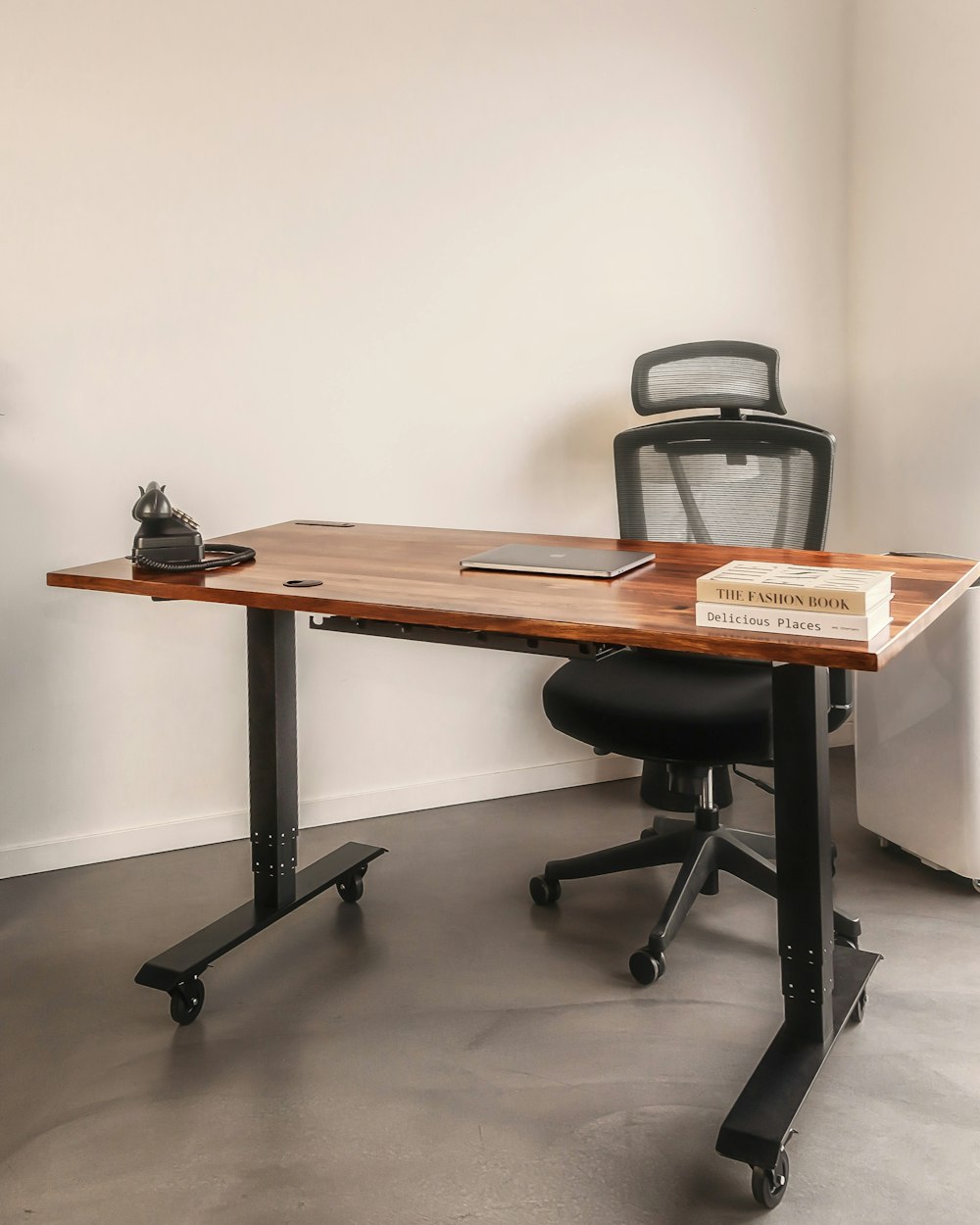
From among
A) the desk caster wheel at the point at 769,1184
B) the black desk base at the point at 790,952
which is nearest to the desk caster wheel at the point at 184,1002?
the black desk base at the point at 790,952

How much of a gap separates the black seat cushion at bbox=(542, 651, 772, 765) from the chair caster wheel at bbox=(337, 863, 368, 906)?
643 mm

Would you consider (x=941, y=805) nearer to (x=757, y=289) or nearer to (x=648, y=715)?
(x=648, y=715)

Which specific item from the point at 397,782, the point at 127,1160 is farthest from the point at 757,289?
the point at 127,1160

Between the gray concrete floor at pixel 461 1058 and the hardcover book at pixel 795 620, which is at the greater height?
the hardcover book at pixel 795 620

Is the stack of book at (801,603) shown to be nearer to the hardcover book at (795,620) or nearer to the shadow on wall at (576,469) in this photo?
the hardcover book at (795,620)

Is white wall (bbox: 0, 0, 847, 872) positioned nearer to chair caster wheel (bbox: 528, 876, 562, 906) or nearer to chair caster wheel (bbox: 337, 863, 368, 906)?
chair caster wheel (bbox: 337, 863, 368, 906)

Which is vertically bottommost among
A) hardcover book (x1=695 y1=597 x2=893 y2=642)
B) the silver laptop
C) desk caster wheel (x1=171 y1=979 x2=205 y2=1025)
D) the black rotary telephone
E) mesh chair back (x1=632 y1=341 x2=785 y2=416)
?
desk caster wheel (x1=171 y1=979 x2=205 y2=1025)

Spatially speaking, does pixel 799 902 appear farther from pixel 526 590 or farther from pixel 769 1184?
pixel 526 590

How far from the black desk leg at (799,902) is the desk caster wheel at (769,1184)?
35mm

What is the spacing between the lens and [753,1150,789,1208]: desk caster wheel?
62.8 inches

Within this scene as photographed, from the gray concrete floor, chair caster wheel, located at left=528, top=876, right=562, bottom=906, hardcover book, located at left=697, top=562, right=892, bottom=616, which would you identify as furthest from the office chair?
hardcover book, located at left=697, top=562, right=892, bottom=616

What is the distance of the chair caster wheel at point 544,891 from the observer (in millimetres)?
2590

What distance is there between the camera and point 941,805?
8.58 feet

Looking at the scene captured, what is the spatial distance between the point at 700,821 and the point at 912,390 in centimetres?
158
